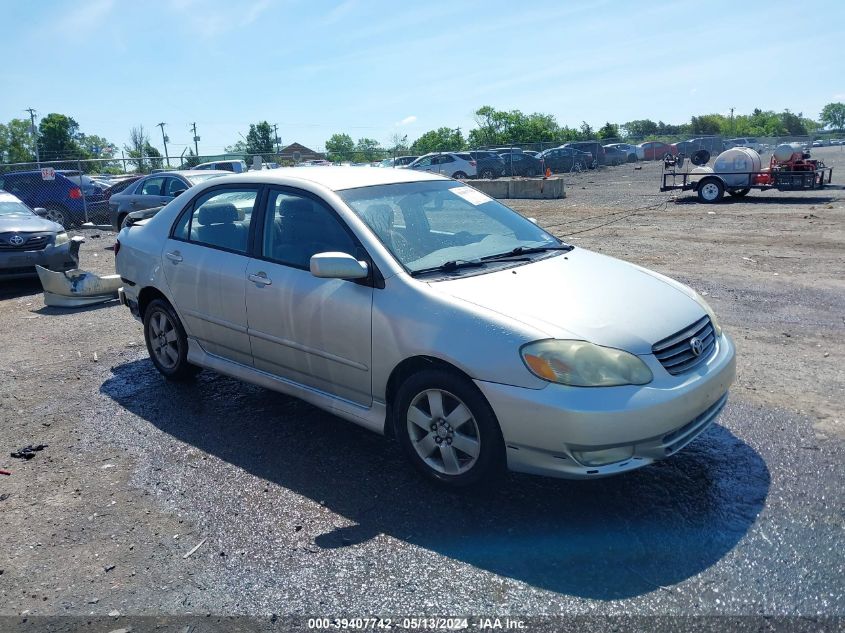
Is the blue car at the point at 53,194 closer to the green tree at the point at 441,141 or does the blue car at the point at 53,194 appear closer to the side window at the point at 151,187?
the side window at the point at 151,187

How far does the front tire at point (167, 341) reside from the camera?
5664 millimetres

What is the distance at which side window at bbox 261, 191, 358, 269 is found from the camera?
4.47 meters

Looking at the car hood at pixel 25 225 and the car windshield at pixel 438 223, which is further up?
the car windshield at pixel 438 223

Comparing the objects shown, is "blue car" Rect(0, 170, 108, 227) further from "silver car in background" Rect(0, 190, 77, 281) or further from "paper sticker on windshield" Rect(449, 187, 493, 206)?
"paper sticker on windshield" Rect(449, 187, 493, 206)

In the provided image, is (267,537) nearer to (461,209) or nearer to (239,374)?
(239,374)

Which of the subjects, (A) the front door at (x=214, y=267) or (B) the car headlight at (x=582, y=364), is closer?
(B) the car headlight at (x=582, y=364)

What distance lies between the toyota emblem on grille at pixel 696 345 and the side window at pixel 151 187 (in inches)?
546

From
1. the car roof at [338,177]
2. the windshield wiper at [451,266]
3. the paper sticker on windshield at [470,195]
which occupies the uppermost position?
the car roof at [338,177]

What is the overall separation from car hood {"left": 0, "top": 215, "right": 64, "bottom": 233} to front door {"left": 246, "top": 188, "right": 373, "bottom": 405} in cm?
723

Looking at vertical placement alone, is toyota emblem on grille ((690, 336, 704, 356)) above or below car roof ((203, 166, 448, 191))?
below

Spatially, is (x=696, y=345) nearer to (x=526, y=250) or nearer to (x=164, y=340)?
(x=526, y=250)

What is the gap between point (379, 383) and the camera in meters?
4.11

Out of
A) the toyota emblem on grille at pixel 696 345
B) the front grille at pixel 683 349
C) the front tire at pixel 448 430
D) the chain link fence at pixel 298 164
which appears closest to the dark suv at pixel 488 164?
the chain link fence at pixel 298 164

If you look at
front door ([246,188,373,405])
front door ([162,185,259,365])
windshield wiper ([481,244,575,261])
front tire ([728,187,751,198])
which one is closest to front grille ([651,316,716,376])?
windshield wiper ([481,244,575,261])
